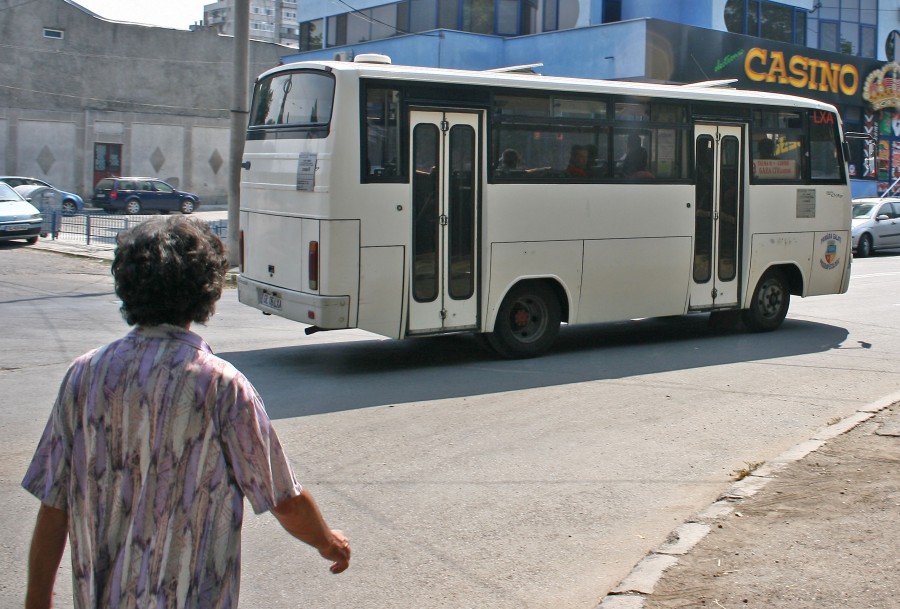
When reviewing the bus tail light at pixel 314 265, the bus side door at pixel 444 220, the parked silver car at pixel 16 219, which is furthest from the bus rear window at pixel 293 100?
the parked silver car at pixel 16 219

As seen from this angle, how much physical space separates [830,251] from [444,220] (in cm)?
641

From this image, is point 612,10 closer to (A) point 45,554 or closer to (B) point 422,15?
(B) point 422,15

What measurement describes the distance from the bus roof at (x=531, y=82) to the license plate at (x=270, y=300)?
230 centimetres

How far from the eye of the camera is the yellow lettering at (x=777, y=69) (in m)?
33.4

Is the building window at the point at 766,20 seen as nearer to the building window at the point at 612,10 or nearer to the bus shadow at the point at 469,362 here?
the building window at the point at 612,10

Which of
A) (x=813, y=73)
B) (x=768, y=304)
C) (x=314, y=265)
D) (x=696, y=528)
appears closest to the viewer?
(x=696, y=528)

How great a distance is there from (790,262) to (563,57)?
722 inches

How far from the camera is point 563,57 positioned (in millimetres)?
30875

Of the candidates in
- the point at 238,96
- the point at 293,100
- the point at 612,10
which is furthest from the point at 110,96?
the point at 293,100

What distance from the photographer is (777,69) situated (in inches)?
1325

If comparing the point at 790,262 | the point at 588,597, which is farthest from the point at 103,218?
the point at 588,597

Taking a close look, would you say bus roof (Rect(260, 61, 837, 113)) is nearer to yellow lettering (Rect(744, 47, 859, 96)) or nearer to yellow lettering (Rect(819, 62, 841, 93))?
yellow lettering (Rect(744, 47, 859, 96))

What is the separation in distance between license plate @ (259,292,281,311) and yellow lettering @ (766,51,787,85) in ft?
86.7

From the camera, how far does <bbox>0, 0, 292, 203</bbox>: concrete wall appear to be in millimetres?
45281
